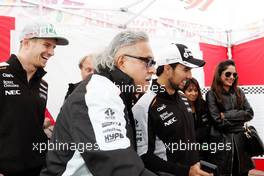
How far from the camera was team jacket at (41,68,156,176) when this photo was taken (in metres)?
1.02

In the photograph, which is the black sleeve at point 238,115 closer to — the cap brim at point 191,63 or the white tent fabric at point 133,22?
the cap brim at point 191,63

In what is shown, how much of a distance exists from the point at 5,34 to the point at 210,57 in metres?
2.69

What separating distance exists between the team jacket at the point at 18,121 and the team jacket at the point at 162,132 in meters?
0.59

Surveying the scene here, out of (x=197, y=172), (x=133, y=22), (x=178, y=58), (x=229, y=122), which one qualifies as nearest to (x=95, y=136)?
(x=197, y=172)

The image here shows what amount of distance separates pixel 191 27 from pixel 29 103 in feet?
9.73

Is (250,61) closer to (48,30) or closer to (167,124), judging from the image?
(167,124)

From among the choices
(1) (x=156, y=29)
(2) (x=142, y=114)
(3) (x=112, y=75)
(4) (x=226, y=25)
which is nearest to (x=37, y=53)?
(2) (x=142, y=114)

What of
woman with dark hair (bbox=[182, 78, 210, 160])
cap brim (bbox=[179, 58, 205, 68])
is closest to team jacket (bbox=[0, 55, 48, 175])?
cap brim (bbox=[179, 58, 205, 68])

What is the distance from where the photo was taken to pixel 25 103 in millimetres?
1952

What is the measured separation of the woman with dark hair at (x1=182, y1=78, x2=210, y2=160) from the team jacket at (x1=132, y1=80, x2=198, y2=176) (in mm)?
1190

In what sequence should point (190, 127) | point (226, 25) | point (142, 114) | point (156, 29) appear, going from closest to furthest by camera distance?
point (142, 114) → point (190, 127) → point (156, 29) → point (226, 25)

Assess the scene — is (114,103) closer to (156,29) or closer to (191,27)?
(156,29)

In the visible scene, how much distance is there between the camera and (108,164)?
1011mm

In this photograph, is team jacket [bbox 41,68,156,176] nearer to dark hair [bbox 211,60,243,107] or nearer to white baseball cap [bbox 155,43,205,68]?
white baseball cap [bbox 155,43,205,68]
